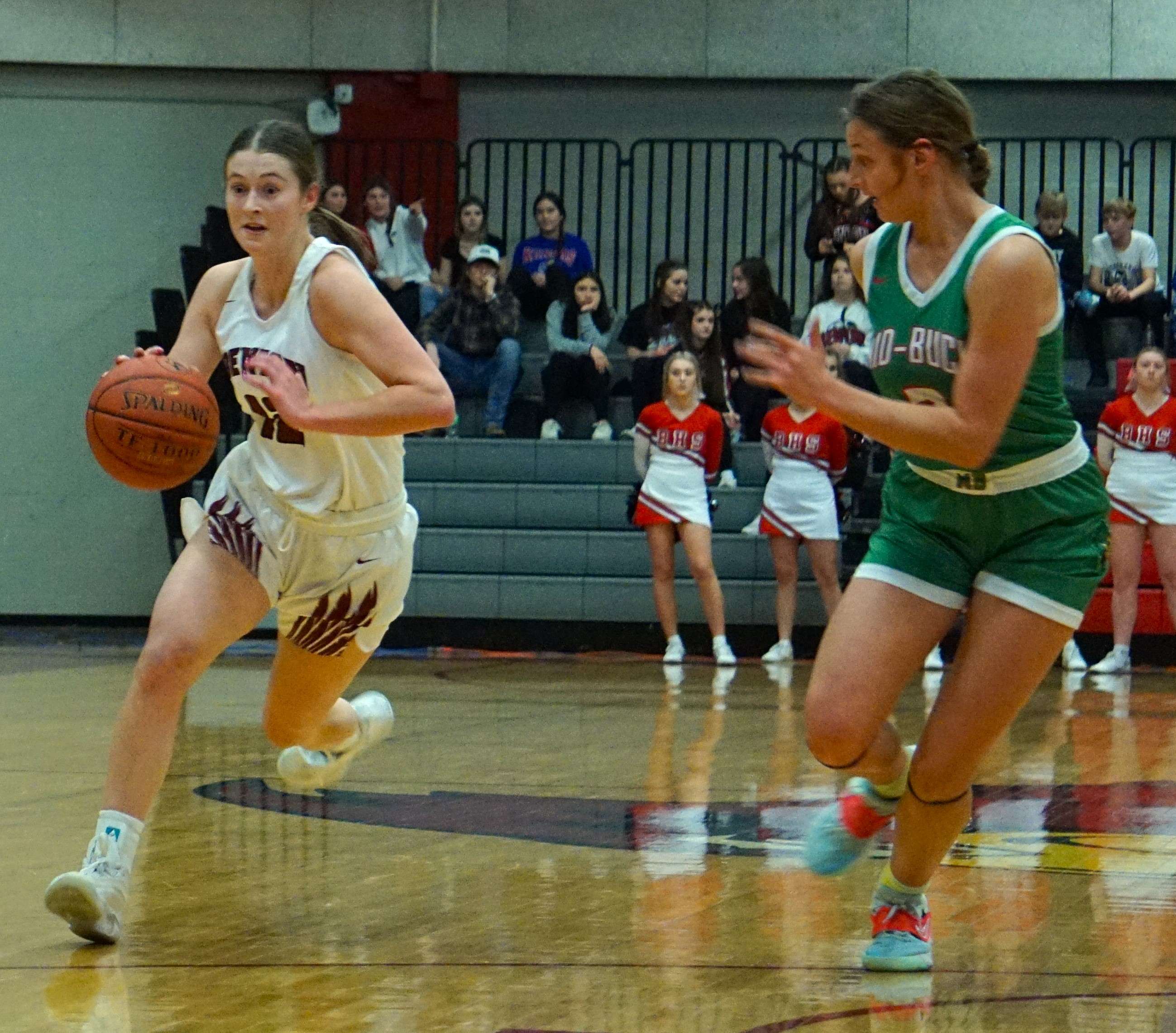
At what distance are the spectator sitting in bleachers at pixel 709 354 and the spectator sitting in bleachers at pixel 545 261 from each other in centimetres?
134

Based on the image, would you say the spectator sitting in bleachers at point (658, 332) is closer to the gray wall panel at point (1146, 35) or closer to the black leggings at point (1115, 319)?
the black leggings at point (1115, 319)

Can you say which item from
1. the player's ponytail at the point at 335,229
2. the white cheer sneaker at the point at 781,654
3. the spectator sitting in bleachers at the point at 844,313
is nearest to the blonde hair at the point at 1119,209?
the spectator sitting in bleachers at the point at 844,313

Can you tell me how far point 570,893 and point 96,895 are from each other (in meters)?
1.08

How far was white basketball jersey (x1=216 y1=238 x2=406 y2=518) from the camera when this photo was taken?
392 centimetres

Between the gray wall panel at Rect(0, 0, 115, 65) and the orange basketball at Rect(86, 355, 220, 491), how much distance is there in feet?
35.1

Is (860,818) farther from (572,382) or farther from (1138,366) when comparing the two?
(572,382)

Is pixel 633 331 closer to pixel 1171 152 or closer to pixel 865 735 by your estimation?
pixel 1171 152

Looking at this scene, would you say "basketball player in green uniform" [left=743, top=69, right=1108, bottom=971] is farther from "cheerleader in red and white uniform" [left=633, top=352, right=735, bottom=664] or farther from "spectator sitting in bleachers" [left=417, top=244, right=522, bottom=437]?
"spectator sitting in bleachers" [left=417, top=244, right=522, bottom=437]

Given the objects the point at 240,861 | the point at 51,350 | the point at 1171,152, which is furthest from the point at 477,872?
the point at 1171,152

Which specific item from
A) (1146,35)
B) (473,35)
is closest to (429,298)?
(473,35)

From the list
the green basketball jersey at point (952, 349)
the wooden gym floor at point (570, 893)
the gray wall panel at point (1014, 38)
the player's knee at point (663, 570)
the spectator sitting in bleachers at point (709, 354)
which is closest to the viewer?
the wooden gym floor at point (570, 893)

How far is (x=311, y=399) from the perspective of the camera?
389 cm

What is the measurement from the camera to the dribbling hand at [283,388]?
3635 millimetres

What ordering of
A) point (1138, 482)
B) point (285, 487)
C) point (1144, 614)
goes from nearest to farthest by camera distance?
point (285, 487) → point (1138, 482) → point (1144, 614)
